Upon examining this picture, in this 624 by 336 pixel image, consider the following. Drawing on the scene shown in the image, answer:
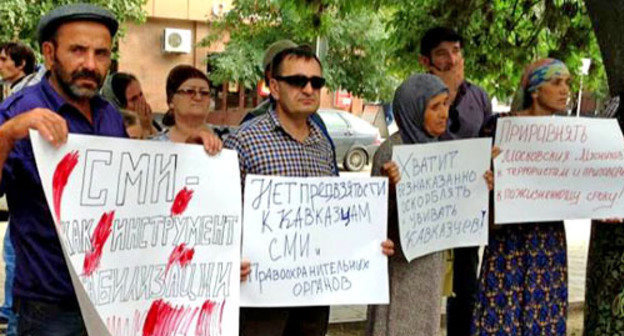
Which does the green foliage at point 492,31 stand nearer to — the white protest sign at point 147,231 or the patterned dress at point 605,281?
the patterned dress at point 605,281

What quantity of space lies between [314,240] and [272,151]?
0.43m

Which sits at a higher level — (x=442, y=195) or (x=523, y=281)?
(x=442, y=195)

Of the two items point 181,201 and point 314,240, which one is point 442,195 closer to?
point 314,240

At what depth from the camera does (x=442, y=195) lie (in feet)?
13.6

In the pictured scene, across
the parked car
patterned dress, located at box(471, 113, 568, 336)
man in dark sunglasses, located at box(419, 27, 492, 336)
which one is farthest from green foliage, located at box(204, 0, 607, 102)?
the parked car

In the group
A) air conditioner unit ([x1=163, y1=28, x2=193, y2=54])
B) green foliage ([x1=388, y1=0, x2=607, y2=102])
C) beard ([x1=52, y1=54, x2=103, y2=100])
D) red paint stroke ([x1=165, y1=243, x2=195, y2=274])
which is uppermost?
air conditioner unit ([x1=163, y1=28, x2=193, y2=54])

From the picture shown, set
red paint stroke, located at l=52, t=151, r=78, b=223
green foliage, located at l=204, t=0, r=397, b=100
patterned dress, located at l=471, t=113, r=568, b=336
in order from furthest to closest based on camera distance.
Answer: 1. green foliage, located at l=204, t=0, r=397, b=100
2. patterned dress, located at l=471, t=113, r=568, b=336
3. red paint stroke, located at l=52, t=151, r=78, b=223

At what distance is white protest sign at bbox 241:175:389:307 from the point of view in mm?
3502

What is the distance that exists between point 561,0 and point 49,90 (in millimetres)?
6819

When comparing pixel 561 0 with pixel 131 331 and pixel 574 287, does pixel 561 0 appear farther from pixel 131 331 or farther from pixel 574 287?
pixel 131 331

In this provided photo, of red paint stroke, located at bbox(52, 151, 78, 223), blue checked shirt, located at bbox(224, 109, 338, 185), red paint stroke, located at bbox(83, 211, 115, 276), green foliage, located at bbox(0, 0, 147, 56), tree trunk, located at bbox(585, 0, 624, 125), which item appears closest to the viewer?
red paint stroke, located at bbox(52, 151, 78, 223)

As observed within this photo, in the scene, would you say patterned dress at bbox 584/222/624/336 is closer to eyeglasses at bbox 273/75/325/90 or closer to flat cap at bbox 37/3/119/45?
eyeglasses at bbox 273/75/325/90

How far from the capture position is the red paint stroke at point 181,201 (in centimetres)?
310

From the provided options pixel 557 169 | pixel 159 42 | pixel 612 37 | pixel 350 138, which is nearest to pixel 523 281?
pixel 557 169
